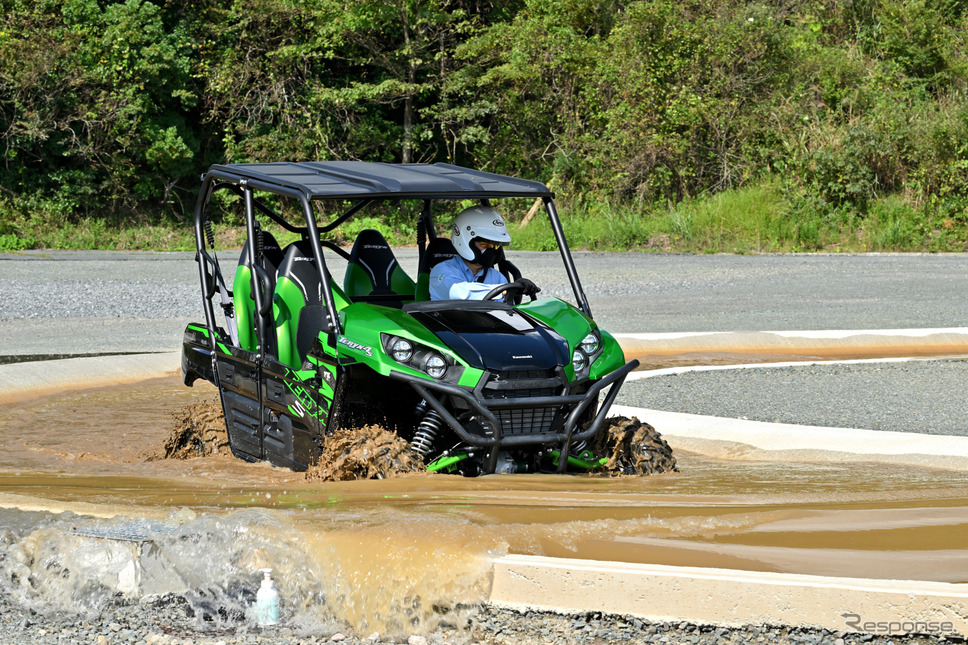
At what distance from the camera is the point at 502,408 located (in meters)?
5.32

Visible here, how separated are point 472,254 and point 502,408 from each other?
53.2 inches

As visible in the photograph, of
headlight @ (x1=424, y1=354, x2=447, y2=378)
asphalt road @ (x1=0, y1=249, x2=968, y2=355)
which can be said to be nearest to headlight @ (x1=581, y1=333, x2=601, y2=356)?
headlight @ (x1=424, y1=354, x2=447, y2=378)

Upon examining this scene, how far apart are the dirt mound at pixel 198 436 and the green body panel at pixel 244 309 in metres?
0.71

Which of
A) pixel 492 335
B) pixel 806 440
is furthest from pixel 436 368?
pixel 806 440

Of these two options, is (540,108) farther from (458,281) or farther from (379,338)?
(379,338)

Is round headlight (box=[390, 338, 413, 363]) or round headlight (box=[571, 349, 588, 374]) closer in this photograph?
round headlight (box=[390, 338, 413, 363])

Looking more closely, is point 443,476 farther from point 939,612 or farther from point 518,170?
point 518,170

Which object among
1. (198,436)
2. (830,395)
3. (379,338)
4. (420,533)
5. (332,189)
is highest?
(332,189)

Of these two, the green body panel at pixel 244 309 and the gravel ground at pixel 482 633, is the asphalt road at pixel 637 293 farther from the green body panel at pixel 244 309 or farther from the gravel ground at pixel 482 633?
the gravel ground at pixel 482 633

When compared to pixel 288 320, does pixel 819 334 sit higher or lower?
lower

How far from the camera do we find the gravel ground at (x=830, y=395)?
25.8 feet

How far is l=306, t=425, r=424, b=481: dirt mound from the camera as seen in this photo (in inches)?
215

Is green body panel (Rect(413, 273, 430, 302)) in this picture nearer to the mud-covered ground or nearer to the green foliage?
the mud-covered ground

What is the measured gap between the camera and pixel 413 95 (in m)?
28.9
